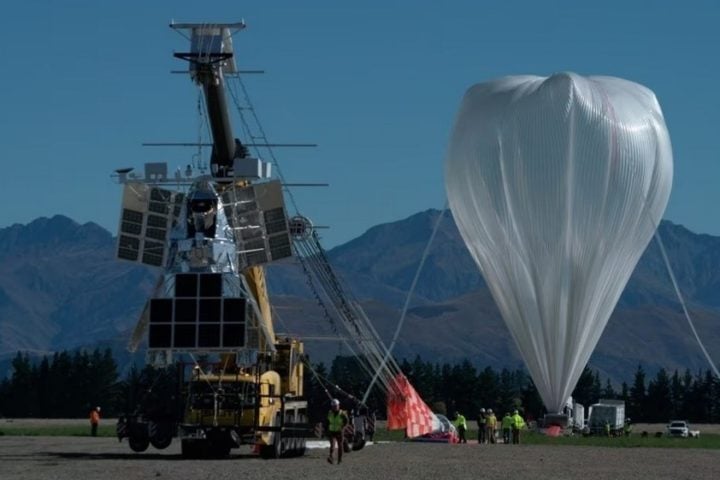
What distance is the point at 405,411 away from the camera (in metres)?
68.1

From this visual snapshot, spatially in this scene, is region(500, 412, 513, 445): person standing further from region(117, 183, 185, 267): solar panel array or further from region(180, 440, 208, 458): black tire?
region(117, 183, 185, 267): solar panel array

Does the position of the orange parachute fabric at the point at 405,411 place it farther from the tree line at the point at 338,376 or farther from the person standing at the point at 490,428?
the tree line at the point at 338,376

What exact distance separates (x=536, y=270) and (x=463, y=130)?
717 cm

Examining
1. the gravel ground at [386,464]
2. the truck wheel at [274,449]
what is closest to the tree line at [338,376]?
the gravel ground at [386,464]

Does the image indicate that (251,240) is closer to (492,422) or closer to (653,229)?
(492,422)

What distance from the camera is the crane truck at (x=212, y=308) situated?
44531 millimetres

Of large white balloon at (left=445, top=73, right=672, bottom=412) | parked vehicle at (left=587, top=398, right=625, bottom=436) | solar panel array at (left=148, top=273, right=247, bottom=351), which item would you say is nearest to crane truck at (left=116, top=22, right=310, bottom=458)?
solar panel array at (left=148, top=273, right=247, bottom=351)

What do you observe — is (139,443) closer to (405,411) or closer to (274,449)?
(274,449)

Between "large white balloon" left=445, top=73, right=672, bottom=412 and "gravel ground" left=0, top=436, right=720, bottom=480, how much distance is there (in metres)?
17.2

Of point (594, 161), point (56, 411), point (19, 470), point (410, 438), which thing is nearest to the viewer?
point (19, 470)

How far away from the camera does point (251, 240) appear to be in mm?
48406

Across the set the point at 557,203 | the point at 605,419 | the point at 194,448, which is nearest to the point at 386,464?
the point at 194,448

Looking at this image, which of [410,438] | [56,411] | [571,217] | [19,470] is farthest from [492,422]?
[56,411]

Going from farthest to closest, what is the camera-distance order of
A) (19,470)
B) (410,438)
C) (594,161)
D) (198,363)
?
(594,161) → (410,438) → (198,363) → (19,470)
